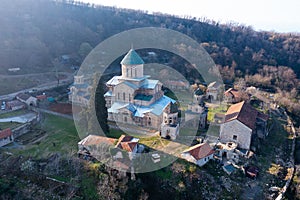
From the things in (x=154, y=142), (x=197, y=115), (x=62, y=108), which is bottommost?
(x=154, y=142)

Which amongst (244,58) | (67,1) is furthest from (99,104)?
(67,1)

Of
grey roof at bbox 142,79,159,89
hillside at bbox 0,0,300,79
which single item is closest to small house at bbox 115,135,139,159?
grey roof at bbox 142,79,159,89

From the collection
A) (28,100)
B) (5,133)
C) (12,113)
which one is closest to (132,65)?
(5,133)

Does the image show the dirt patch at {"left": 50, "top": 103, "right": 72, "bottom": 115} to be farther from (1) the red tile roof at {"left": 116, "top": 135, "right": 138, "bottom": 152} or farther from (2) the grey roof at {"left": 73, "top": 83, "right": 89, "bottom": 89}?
(1) the red tile roof at {"left": 116, "top": 135, "right": 138, "bottom": 152}

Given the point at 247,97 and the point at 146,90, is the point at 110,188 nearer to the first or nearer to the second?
the point at 146,90

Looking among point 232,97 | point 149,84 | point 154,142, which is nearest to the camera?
point 154,142

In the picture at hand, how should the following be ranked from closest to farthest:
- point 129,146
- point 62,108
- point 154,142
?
point 129,146 → point 154,142 → point 62,108

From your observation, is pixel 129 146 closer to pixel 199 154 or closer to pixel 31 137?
pixel 199 154
